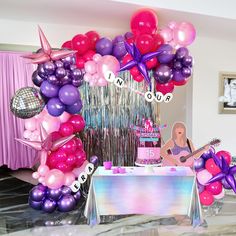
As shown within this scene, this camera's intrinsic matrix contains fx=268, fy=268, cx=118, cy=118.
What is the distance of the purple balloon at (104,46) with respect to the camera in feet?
9.66

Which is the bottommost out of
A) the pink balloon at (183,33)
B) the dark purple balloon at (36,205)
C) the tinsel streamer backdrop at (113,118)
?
the dark purple balloon at (36,205)

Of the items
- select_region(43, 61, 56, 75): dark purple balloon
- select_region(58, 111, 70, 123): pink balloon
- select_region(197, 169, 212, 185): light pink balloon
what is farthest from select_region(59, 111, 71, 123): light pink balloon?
A: select_region(197, 169, 212, 185): light pink balloon

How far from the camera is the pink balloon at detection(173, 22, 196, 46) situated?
3.02m

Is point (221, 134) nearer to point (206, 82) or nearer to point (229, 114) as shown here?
point (229, 114)

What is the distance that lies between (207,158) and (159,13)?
1835 mm

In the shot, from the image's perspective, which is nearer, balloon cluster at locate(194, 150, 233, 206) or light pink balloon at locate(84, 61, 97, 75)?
balloon cluster at locate(194, 150, 233, 206)

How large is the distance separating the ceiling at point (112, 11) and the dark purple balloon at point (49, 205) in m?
2.18

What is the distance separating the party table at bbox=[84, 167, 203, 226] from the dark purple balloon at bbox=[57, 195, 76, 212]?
433 millimetres

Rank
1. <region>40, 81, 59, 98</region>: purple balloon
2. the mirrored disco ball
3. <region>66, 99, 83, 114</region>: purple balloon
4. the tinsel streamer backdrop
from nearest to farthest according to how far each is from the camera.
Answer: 1. the mirrored disco ball
2. <region>40, 81, 59, 98</region>: purple balloon
3. <region>66, 99, 83, 114</region>: purple balloon
4. the tinsel streamer backdrop

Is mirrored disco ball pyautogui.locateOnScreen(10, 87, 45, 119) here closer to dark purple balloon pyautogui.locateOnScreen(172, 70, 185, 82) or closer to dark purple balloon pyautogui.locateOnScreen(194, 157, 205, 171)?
dark purple balloon pyautogui.locateOnScreen(172, 70, 185, 82)

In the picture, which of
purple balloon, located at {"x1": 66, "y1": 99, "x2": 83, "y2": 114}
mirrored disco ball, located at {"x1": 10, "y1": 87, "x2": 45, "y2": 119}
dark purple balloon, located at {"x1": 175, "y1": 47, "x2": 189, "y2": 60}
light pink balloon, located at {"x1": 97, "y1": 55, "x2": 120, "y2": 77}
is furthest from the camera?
dark purple balloon, located at {"x1": 175, "y1": 47, "x2": 189, "y2": 60}

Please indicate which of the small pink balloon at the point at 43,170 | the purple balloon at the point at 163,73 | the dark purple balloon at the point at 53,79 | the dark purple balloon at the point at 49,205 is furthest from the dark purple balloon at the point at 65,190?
the purple balloon at the point at 163,73

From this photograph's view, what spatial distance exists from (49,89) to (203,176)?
1.79 m

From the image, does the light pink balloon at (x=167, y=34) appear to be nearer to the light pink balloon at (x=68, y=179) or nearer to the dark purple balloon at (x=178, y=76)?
the dark purple balloon at (x=178, y=76)
